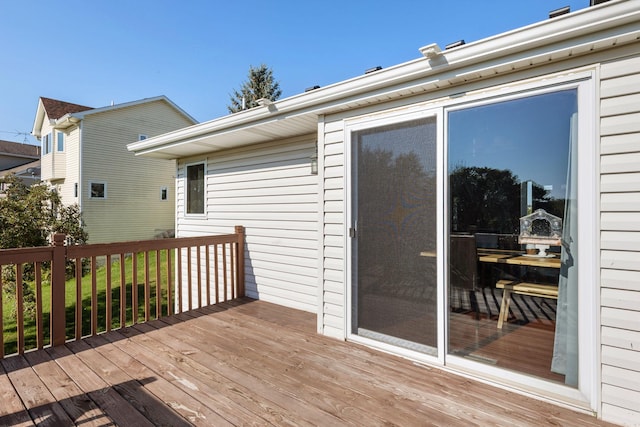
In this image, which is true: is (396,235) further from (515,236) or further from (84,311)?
(84,311)

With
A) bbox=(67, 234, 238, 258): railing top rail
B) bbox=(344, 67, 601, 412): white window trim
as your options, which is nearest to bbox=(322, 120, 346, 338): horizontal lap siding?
bbox=(344, 67, 601, 412): white window trim

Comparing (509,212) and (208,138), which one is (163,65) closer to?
(208,138)

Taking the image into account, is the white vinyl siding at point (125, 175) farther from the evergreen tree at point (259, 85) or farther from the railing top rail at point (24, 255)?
the railing top rail at point (24, 255)

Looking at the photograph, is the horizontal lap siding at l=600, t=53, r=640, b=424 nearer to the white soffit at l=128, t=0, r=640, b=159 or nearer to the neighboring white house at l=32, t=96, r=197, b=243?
the white soffit at l=128, t=0, r=640, b=159

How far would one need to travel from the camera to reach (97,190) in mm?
12695

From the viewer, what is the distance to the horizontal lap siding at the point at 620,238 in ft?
6.36

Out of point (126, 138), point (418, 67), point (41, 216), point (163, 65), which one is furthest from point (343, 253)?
point (126, 138)

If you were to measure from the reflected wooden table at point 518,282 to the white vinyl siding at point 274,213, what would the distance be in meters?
2.26

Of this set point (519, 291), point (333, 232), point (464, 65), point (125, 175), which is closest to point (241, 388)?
point (333, 232)

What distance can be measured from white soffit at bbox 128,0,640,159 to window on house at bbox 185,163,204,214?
191cm

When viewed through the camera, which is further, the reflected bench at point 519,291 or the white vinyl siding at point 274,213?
the white vinyl siding at point 274,213

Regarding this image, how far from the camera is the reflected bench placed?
7.36ft

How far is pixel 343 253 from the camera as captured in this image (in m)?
3.27

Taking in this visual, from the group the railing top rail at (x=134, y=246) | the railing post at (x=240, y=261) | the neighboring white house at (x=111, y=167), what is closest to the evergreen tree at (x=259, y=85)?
the neighboring white house at (x=111, y=167)
